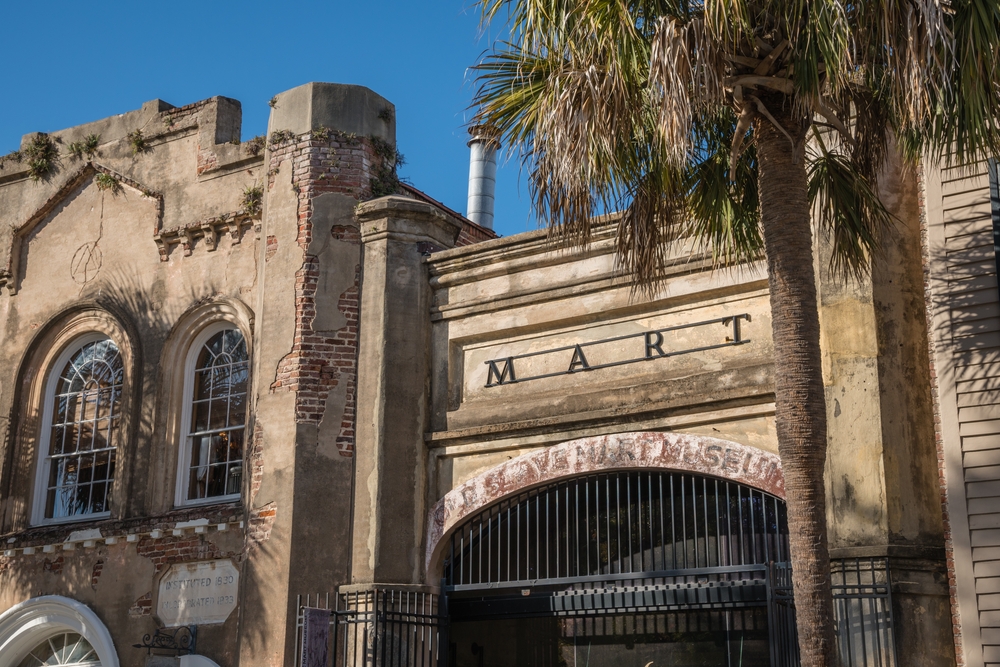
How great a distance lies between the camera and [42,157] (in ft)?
54.5

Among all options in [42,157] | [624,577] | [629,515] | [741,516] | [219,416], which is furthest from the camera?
[42,157]

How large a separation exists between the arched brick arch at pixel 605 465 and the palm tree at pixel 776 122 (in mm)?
1822

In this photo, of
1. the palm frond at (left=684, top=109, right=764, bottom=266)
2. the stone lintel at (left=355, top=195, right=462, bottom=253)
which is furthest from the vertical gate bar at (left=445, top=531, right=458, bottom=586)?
the palm frond at (left=684, top=109, right=764, bottom=266)

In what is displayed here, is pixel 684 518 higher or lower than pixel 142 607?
higher

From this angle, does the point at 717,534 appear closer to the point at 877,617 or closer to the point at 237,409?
the point at 877,617

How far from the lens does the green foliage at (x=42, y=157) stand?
16547 millimetres

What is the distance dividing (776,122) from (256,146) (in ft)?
26.7

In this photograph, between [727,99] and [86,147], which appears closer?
[727,99]

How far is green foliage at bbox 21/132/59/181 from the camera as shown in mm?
16547

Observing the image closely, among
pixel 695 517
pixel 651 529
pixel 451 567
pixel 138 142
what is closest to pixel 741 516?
pixel 695 517

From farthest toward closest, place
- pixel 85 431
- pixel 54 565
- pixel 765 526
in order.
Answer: pixel 85 431 → pixel 54 565 → pixel 765 526

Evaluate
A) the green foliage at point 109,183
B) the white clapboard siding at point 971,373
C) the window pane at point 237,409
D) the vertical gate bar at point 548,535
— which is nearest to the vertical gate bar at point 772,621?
the white clapboard siding at point 971,373

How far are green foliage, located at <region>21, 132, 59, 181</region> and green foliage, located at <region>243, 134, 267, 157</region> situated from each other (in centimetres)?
354

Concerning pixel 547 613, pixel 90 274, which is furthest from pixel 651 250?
pixel 90 274
